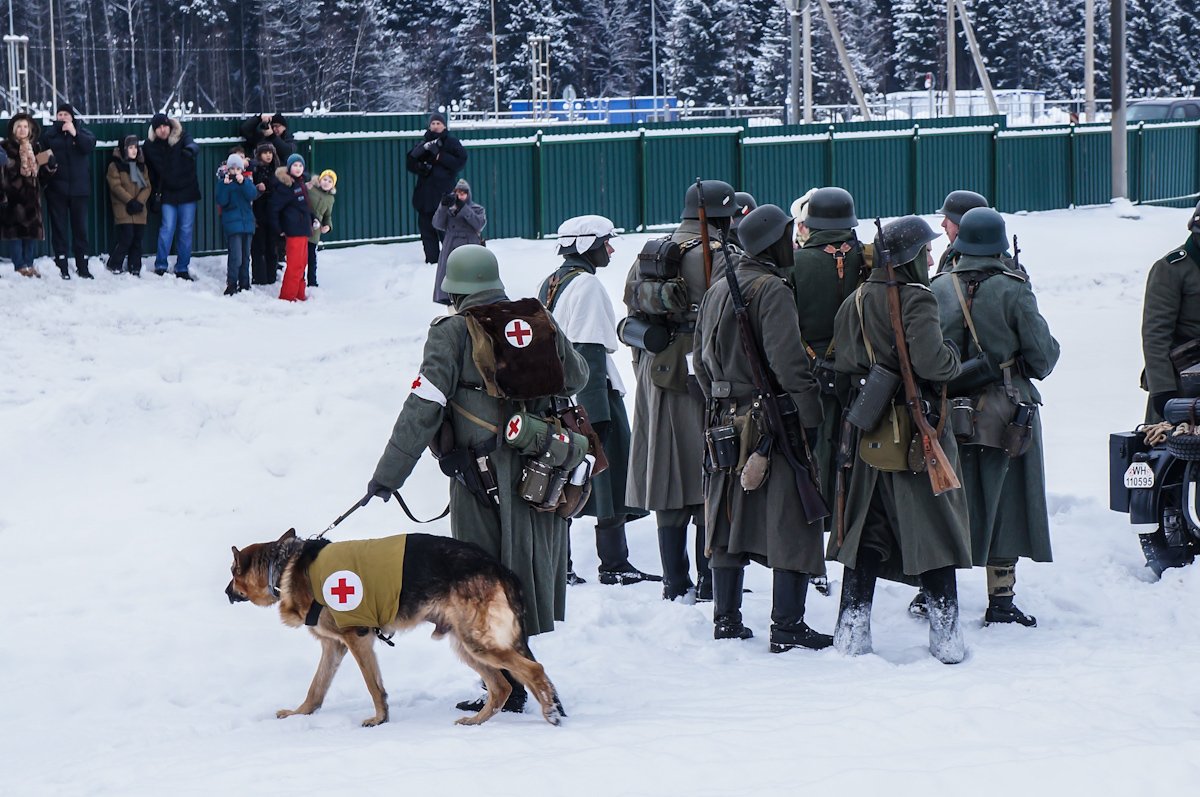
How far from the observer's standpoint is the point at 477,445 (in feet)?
19.4

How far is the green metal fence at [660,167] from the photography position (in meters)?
18.1

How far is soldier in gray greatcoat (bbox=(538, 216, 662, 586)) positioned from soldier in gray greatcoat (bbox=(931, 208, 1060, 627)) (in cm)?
163

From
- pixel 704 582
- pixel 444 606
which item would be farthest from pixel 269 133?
pixel 444 606

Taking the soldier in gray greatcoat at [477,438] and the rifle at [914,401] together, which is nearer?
the soldier in gray greatcoat at [477,438]

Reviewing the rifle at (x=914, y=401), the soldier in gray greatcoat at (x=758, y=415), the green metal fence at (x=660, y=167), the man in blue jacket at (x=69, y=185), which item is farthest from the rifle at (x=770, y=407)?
the green metal fence at (x=660, y=167)

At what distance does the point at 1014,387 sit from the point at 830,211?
3.57 feet

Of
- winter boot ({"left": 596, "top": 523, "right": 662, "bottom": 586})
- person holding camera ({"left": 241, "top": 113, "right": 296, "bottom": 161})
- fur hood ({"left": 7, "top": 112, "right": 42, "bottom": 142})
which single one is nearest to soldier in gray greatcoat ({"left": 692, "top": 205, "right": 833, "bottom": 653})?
winter boot ({"left": 596, "top": 523, "right": 662, "bottom": 586})

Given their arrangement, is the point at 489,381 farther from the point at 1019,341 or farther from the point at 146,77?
the point at 146,77

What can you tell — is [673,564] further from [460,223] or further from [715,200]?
[460,223]

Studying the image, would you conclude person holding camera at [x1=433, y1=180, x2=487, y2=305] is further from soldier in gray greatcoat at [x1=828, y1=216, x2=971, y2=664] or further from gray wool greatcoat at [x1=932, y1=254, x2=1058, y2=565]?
soldier in gray greatcoat at [x1=828, y1=216, x2=971, y2=664]

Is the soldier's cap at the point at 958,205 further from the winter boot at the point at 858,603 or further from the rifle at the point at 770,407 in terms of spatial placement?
the winter boot at the point at 858,603

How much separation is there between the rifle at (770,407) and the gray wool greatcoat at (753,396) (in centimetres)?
4

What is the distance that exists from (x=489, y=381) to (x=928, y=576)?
6.54ft

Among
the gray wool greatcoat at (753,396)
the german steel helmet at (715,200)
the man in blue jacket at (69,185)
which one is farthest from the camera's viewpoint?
the man in blue jacket at (69,185)
